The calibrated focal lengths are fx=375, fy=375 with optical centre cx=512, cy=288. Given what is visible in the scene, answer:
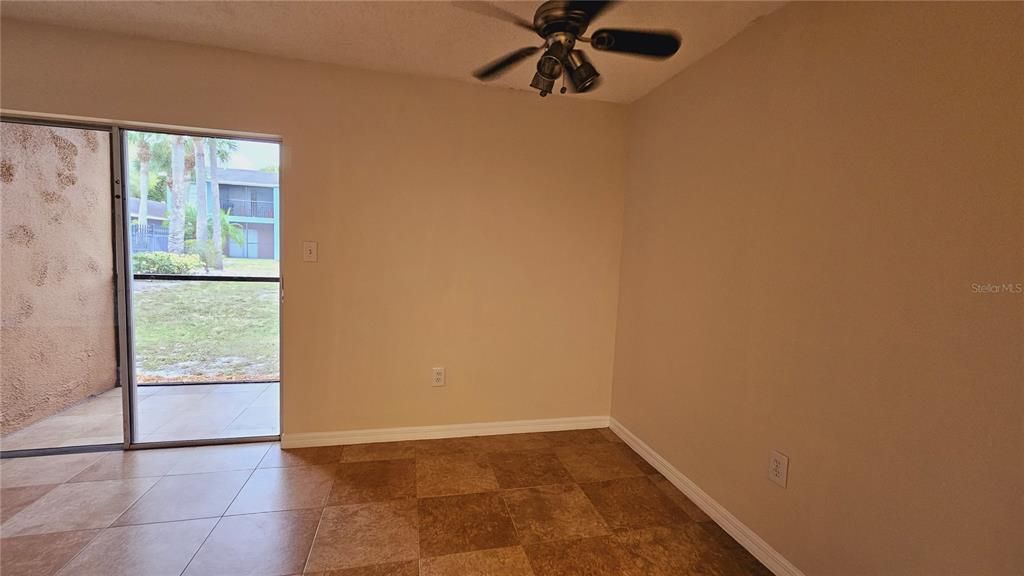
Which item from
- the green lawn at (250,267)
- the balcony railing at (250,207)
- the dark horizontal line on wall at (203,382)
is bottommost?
the dark horizontal line on wall at (203,382)

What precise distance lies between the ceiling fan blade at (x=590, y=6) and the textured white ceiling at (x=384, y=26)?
0.67 ft

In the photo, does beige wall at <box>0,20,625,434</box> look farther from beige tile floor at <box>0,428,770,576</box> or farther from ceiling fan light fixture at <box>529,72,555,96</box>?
ceiling fan light fixture at <box>529,72,555,96</box>

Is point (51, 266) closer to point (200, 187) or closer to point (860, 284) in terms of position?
point (200, 187)

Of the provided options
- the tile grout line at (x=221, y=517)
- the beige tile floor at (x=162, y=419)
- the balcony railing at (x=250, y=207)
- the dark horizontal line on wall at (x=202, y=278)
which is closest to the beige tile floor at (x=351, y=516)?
the tile grout line at (x=221, y=517)

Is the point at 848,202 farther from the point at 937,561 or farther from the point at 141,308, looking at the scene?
the point at 141,308

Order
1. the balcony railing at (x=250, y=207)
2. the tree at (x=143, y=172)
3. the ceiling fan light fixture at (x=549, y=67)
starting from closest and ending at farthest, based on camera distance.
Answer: the ceiling fan light fixture at (x=549, y=67) → the tree at (x=143, y=172) → the balcony railing at (x=250, y=207)

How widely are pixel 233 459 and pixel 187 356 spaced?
874mm

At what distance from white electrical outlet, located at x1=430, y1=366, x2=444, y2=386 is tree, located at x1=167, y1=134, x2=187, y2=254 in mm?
1711

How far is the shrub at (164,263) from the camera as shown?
226 cm

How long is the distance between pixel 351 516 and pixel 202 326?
67.7 inches

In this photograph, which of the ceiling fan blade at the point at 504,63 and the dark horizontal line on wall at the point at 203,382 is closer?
the ceiling fan blade at the point at 504,63

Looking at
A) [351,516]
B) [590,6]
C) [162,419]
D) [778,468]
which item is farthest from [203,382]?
[778,468]

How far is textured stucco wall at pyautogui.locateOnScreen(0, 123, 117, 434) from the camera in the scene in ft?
6.98

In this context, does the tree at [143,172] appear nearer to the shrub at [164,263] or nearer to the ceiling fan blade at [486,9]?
the shrub at [164,263]
